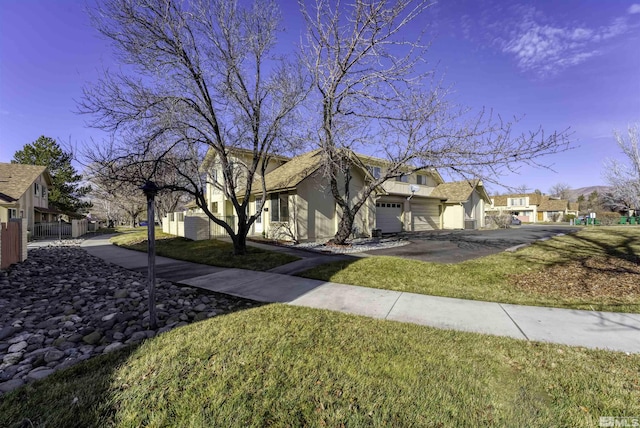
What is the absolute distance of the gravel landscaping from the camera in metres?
3.38

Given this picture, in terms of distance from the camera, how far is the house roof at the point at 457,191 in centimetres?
2519

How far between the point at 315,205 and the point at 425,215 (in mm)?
13194

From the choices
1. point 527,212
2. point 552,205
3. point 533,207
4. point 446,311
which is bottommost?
point 446,311

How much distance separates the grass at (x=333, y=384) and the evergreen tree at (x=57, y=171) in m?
38.0

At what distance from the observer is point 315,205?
51.4 ft

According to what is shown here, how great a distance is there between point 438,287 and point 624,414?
4158 millimetres

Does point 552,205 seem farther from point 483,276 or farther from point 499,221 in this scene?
point 483,276

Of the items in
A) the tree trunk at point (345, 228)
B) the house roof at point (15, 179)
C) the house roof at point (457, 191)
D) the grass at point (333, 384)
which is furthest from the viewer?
the house roof at point (457, 191)

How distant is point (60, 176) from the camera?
1287 inches

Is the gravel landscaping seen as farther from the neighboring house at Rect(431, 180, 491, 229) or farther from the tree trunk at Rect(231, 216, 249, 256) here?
the neighboring house at Rect(431, 180, 491, 229)

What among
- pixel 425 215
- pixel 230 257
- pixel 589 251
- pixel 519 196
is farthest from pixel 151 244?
pixel 519 196

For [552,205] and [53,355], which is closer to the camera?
[53,355]

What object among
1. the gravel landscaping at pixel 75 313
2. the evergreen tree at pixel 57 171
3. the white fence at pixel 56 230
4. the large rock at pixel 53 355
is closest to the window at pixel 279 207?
the gravel landscaping at pixel 75 313

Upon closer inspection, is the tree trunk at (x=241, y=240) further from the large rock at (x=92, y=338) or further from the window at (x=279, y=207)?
the large rock at (x=92, y=338)
